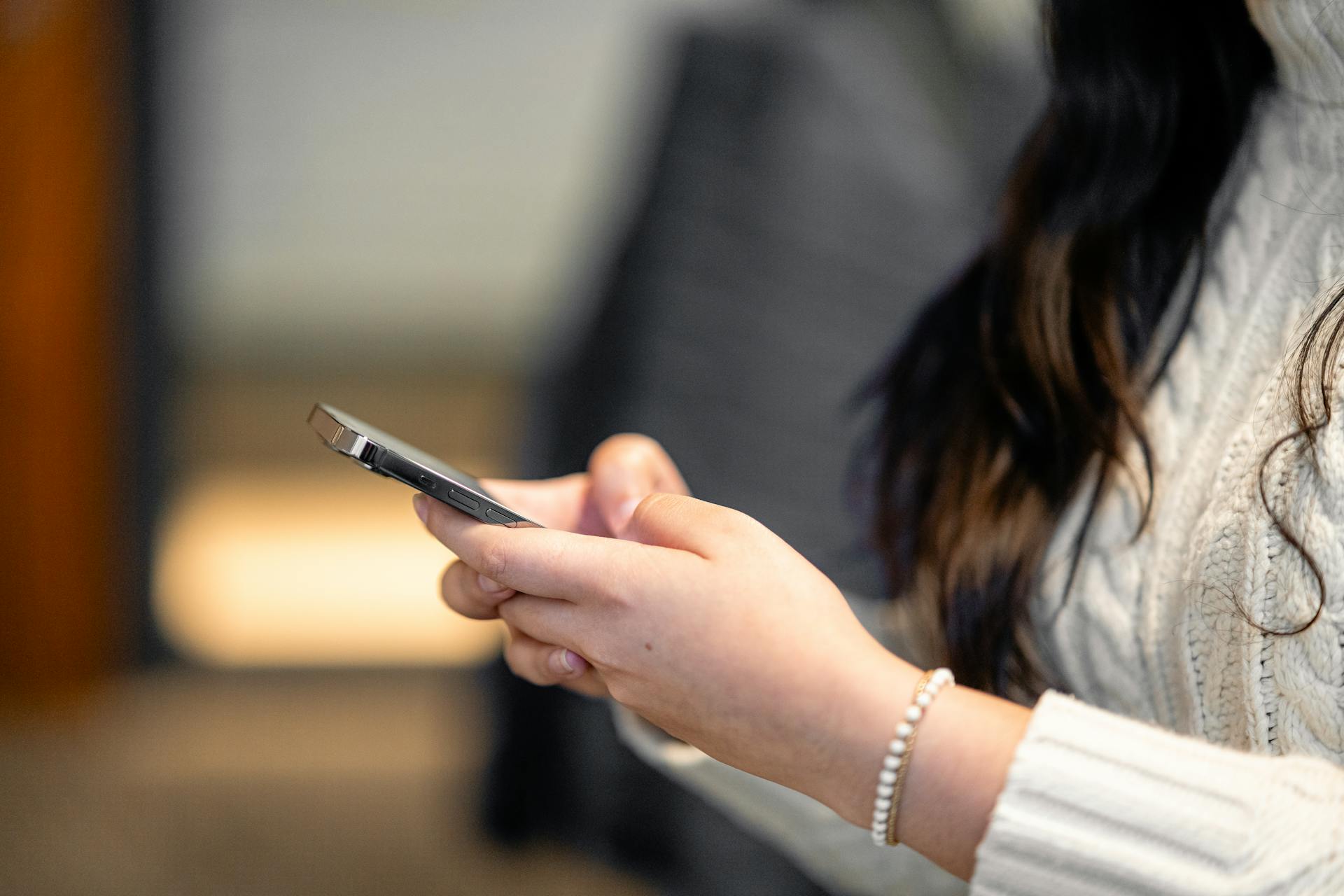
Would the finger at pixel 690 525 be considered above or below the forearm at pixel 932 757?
above

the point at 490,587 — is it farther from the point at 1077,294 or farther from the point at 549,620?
the point at 1077,294

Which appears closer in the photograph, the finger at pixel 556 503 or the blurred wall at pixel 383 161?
the finger at pixel 556 503

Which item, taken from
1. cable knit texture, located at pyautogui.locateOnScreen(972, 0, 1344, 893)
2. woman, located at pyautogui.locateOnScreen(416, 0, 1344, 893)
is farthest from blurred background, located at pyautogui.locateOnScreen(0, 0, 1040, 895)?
cable knit texture, located at pyautogui.locateOnScreen(972, 0, 1344, 893)

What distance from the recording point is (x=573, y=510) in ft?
2.19

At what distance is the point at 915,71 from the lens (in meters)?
1.23

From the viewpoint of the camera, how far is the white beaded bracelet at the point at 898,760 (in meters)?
0.42

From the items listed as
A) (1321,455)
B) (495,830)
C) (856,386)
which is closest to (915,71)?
(856,386)

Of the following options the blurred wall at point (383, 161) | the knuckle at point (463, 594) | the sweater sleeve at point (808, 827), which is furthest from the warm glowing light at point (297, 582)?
the knuckle at point (463, 594)

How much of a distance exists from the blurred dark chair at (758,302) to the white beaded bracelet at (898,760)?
620 mm

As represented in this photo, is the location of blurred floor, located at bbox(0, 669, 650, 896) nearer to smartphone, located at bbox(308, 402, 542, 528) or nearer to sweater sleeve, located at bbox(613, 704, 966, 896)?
sweater sleeve, located at bbox(613, 704, 966, 896)

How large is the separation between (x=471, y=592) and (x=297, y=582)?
1520 millimetres

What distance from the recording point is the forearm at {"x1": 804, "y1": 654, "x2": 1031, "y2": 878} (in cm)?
42

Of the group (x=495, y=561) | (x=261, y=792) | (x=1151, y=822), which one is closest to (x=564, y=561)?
(x=495, y=561)

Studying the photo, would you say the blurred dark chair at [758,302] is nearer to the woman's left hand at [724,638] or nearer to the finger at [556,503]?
the finger at [556,503]
